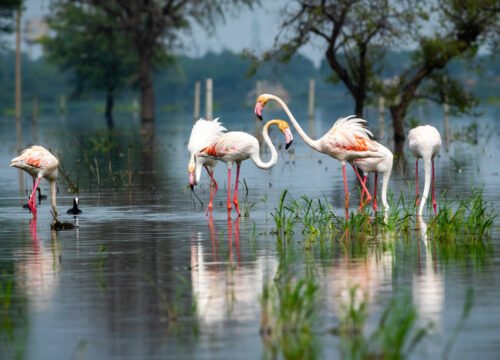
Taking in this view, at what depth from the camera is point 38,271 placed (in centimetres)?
1252

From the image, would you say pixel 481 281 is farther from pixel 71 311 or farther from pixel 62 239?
pixel 62 239

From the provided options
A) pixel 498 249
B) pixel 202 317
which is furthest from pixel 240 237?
pixel 202 317

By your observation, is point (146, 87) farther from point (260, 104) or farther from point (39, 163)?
point (260, 104)

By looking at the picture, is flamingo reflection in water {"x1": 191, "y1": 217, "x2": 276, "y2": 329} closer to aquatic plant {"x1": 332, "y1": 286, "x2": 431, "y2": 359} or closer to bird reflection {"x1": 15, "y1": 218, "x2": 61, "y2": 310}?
aquatic plant {"x1": 332, "y1": 286, "x2": 431, "y2": 359}

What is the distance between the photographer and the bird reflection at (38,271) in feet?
36.1

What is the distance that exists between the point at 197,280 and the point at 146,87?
59.7m

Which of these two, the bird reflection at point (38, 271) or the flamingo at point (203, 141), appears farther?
the flamingo at point (203, 141)

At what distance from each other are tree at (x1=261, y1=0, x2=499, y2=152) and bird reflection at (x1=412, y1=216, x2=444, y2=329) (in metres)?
26.3

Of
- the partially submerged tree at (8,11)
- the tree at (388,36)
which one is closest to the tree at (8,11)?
the partially submerged tree at (8,11)

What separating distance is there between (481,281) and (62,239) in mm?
5654

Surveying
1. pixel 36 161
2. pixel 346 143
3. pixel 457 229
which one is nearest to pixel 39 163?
pixel 36 161

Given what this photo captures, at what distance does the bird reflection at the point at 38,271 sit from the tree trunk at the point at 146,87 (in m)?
54.1

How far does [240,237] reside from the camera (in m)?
15.1

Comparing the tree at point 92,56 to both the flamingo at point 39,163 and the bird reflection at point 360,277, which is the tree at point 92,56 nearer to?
the flamingo at point 39,163
